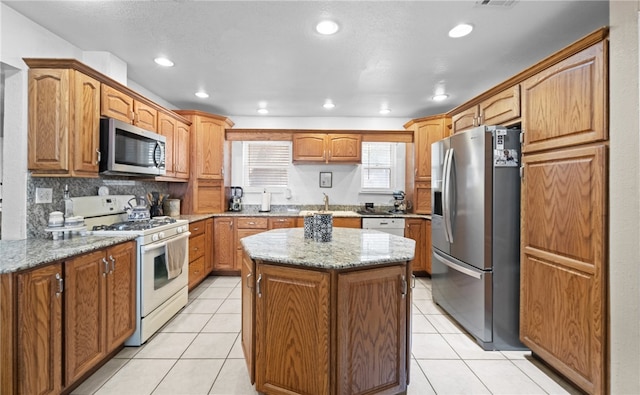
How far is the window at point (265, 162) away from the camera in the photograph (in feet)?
15.6

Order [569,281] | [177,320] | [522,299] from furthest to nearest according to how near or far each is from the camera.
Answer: [177,320] → [522,299] → [569,281]

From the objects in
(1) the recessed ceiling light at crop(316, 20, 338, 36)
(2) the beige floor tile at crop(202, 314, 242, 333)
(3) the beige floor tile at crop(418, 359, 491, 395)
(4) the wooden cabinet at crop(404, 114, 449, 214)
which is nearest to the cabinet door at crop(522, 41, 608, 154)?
(1) the recessed ceiling light at crop(316, 20, 338, 36)

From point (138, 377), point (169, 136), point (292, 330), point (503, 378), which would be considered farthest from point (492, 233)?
point (169, 136)

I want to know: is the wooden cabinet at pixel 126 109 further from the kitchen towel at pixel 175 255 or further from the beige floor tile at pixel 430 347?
the beige floor tile at pixel 430 347

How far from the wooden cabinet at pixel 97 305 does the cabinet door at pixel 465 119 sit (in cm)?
322

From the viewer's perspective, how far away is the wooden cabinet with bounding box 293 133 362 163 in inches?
175

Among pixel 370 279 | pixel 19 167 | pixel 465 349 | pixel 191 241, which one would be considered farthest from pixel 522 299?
pixel 19 167

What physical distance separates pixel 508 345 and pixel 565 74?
6.58 feet

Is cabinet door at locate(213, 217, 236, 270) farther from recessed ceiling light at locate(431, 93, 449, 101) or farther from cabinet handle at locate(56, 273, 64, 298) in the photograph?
recessed ceiling light at locate(431, 93, 449, 101)

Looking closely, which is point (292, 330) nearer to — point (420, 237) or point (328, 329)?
point (328, 329)

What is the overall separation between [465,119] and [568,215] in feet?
4.82

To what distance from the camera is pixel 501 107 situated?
7.63 ft

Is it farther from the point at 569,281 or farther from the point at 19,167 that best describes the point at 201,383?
the point at 569,281

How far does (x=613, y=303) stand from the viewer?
Result: 4.87ft
